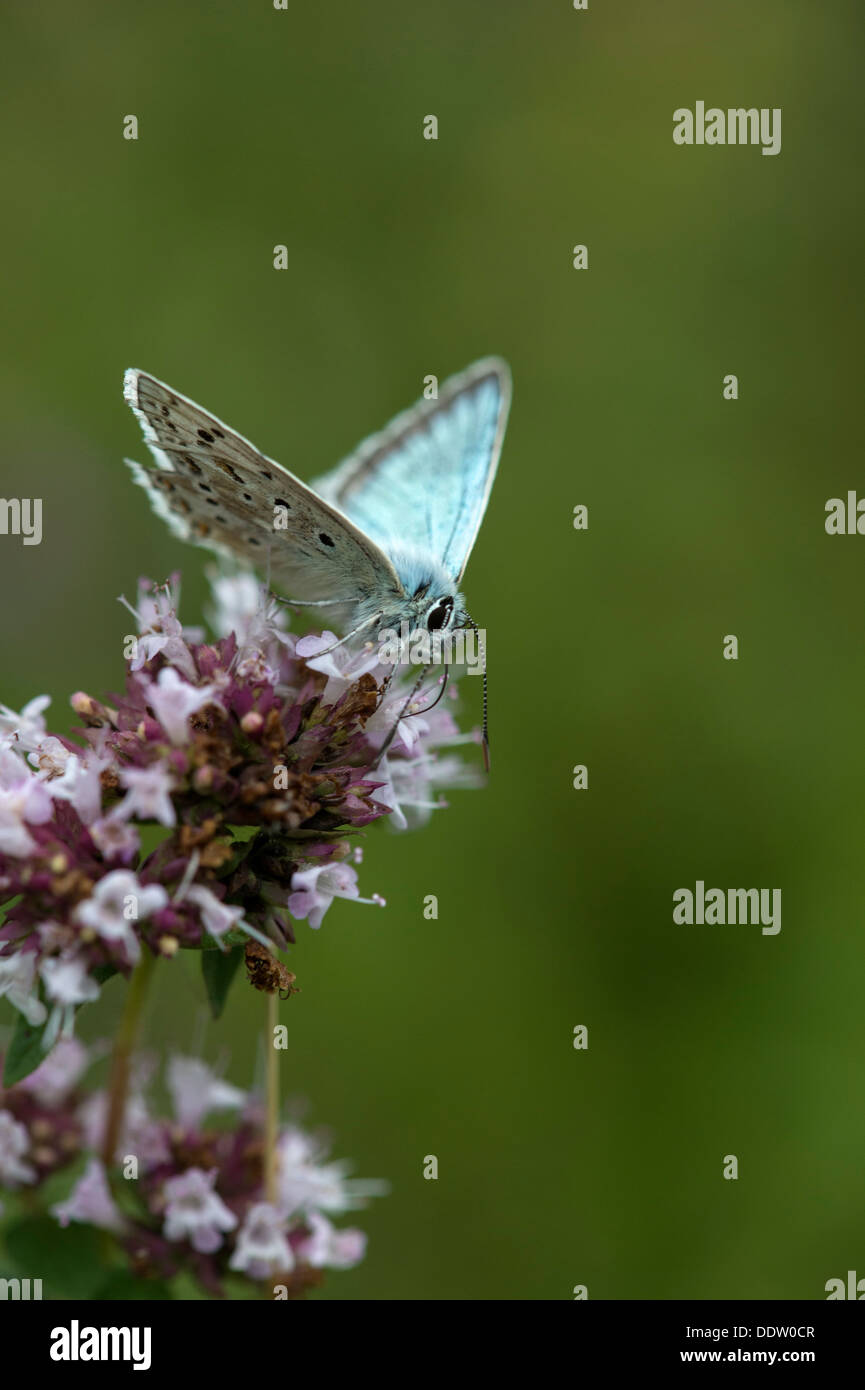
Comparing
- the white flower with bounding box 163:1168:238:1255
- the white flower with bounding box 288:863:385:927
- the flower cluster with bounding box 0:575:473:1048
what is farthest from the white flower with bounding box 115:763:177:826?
the white flower with bounding box 163:1168:238:1255

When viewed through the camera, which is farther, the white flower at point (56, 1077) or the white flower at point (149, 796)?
the white flower at point (56, 1077)

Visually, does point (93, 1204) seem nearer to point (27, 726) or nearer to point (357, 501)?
point (27, 726)

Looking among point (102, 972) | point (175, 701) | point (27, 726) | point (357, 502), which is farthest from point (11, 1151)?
point (357, 502)

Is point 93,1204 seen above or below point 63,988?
below

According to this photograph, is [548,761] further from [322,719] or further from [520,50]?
[520,50]

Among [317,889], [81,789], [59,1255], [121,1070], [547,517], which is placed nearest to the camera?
[81,789]

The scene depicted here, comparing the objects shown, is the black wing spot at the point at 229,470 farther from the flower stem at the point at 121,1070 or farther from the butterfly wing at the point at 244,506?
the flower stem at the point at 121,1070

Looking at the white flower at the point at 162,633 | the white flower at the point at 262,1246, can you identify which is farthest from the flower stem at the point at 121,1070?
the white flower at the point at 162,633
